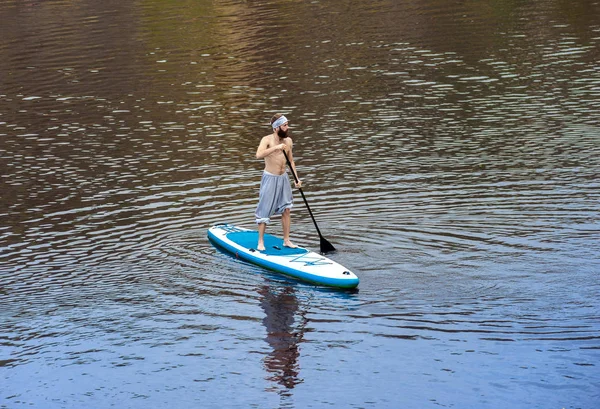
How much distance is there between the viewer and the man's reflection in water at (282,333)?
15.4m

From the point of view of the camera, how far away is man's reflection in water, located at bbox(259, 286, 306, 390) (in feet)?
50.5

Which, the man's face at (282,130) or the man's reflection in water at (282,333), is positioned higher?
the man's face at (282,130)

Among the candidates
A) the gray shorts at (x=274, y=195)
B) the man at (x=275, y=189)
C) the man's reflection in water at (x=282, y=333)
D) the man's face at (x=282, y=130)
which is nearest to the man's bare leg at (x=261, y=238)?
the man at (x=275, y=189)

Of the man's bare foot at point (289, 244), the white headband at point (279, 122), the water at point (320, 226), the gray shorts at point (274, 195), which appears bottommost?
the water at point (320, 226)

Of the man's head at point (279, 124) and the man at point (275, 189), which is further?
the man at point (275, 189)

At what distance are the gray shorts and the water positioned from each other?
1213 millimetres

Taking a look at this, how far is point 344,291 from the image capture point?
18.9m

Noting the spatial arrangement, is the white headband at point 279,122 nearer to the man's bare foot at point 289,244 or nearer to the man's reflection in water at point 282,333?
the man's bare foot at point 289,244

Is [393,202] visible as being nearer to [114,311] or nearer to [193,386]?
[114,311]

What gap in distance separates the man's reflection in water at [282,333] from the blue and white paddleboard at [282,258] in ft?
1.89

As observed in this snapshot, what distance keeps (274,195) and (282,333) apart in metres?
4.53

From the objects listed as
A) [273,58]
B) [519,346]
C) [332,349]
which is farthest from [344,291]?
[273,58]

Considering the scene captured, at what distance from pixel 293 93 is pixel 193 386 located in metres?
26.6

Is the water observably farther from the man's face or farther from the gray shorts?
the man's face
